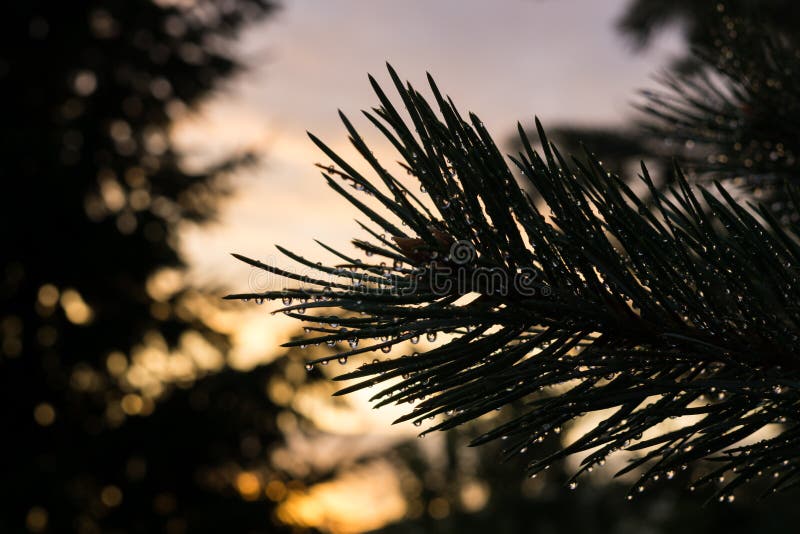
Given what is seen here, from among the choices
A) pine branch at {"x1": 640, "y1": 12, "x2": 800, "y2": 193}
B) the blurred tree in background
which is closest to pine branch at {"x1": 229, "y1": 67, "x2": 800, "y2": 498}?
pine branch at {"x1": 640, "y1": 12, "x2": 800, "y2": 193}

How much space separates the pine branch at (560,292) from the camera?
1.87ft

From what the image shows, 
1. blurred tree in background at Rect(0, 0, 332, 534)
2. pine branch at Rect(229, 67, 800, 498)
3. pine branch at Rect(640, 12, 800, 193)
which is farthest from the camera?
blurred tree in background at Rect(0, 0, 332, 534)

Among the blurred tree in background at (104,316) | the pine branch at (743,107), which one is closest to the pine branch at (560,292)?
the pine branch at (743,107)

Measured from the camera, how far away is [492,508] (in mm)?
14430

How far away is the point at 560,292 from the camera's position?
1.87 feet

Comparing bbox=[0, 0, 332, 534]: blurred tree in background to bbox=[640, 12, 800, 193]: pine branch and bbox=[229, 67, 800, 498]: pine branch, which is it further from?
bbox=[229, 67, 800, 498]: pine branch

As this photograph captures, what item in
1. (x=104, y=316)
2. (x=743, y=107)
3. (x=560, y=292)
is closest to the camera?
(x=560, y=292)

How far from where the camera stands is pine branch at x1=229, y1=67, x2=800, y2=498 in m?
0.57

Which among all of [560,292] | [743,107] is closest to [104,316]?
[743,107]

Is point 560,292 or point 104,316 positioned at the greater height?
point 104,316

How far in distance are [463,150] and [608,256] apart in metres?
0.17

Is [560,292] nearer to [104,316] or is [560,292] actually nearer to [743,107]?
[743,107]

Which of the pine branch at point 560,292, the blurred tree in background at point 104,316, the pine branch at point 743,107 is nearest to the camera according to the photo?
the pine branch at point 560,292

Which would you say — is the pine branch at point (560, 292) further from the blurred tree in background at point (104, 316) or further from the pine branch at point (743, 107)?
the blurred tree in background at point (104, 316)
